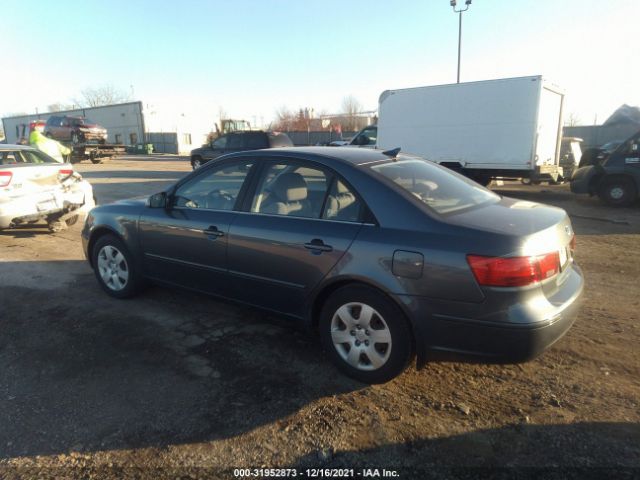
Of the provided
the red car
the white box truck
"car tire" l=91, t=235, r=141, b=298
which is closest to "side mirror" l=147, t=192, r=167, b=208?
"car tire" l=91, t=235, r=141, b=298

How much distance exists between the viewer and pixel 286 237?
3.30 m

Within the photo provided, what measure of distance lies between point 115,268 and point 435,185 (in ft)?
11.0

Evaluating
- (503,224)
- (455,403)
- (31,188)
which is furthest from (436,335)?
(31,188)

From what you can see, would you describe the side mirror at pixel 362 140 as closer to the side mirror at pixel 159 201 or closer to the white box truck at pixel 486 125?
the white box truck at pixel 486 125

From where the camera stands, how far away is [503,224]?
2.80 m

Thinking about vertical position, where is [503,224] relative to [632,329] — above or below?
above

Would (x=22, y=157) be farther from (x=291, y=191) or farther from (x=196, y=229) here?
(x=291, y=191)

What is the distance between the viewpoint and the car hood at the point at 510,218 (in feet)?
8.95

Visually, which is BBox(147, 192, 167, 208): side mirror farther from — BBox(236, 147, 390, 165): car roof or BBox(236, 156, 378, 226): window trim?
BBox(236, 147, 390, 165): car roof

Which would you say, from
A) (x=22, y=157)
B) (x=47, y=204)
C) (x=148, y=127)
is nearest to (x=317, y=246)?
(x=47, y=204)

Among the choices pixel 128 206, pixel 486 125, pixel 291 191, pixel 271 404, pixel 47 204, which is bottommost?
pixel 271 404

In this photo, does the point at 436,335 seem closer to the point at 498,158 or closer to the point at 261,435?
the point at 261,435

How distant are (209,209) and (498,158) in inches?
418

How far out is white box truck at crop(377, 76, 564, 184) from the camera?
1195 centimetres
